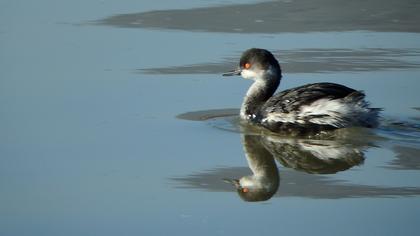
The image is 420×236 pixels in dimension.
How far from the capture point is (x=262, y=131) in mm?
9883

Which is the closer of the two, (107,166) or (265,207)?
(265,207)

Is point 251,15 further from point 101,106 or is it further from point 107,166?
point 107,166

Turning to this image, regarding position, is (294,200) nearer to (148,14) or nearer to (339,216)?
(339,216)

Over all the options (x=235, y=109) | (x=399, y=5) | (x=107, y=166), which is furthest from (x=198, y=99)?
(x=399, y=5)

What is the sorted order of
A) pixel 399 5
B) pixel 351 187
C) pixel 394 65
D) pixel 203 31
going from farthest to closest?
pixel 399 5 → pixel 203 31 → pixel 394 65 → pixel 351 187

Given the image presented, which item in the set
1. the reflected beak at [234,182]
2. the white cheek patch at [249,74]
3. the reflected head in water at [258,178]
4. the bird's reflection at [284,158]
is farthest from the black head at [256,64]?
the reflected beak at [234,182]

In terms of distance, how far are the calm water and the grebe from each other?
0.11 metres

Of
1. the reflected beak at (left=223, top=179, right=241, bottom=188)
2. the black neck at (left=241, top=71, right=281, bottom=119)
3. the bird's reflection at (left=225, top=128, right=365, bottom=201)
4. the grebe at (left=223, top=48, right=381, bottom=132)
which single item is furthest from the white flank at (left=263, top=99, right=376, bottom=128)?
the reflected beak at (left=223, top=179, right=241, bottom=188)

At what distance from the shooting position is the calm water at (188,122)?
745 cm

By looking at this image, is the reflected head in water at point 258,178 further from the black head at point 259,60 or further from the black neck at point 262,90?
the black head at point 259,60

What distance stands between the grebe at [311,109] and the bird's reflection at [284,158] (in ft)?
0.43

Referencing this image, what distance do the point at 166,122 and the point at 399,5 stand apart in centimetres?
503

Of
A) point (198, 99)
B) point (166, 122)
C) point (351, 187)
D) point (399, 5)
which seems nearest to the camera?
point (351, 187)

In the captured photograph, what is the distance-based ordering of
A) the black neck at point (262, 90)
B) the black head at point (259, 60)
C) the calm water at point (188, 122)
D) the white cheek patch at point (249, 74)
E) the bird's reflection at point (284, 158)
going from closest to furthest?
the calm water at point (188, 122), the bird's reflection at point (284, 158), the black neck at point (262, 90), the black head at point (259, 60), the white cheek patch at point (249, 74)
